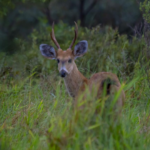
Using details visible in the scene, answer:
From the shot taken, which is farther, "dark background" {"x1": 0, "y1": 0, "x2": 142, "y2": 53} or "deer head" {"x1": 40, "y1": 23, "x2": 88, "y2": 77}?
"dark background" {"x1": 0, "y1": 0, "x2": 142, "y2": 53}

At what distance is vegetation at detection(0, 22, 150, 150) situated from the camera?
10.7ft

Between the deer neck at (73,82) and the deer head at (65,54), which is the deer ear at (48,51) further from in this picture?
the deer neck at (73,82)

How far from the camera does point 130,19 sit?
14047 mm

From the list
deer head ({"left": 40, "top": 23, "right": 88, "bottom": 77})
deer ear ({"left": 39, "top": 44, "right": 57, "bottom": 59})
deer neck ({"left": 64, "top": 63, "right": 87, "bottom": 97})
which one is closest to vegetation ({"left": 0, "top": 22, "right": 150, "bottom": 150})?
deer neck ({"left": 64, "top": 63, "right": 87, "bottom": 97})

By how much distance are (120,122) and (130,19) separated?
36.8ft

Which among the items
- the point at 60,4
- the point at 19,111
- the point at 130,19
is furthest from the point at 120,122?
the point at 60,4

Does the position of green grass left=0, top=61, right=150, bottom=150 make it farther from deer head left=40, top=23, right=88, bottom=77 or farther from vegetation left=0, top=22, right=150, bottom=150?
deer head left=40, top=23, right=88, bottom=77

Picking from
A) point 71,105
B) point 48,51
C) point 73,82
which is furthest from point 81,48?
point 71,105

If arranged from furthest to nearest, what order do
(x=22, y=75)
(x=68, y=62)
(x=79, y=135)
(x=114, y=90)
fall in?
(x=22, y=75) → (x=68, y=62) → (x=114, y=90) → (x=79, y=135)

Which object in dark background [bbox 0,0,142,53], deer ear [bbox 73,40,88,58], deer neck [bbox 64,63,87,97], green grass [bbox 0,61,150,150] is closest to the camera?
green grass [bbox 0,61,150,150]

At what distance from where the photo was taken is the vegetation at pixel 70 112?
3262 mm

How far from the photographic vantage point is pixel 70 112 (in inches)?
137

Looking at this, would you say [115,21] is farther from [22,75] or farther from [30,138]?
[30,138]

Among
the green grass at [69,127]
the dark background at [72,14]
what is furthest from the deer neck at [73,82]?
the dark background at [72,14]
